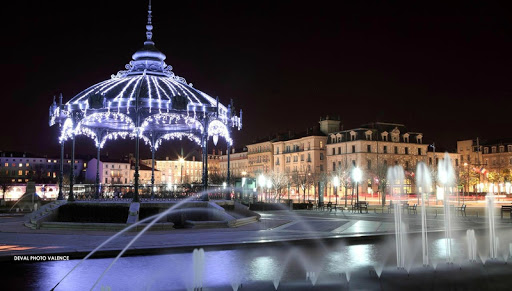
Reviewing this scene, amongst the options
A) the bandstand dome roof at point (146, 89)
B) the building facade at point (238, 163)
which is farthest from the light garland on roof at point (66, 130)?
the building facade at point (238, 163)

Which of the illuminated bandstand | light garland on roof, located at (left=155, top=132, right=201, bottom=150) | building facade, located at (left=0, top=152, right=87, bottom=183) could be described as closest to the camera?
the illuminated bandstand

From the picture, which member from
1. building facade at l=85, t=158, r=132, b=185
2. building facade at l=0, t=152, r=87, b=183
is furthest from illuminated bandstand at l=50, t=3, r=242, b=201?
building facade at l=0, t=152, r=87, b=183

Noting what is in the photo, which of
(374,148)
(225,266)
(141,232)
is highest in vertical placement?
(374,148)

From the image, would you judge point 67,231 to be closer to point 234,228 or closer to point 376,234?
point 234,228

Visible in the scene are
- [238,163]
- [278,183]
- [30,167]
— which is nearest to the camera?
[278,183]

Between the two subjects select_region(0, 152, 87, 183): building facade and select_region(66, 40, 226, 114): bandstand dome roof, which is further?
select_region(0, 152, 87, 183): building facade

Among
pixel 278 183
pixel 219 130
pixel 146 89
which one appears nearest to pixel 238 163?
pixel 278 183

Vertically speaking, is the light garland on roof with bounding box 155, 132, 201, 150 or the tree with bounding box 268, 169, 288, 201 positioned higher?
the light garland on roof with bounding box 155, 132, 201, 150

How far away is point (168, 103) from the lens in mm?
26812

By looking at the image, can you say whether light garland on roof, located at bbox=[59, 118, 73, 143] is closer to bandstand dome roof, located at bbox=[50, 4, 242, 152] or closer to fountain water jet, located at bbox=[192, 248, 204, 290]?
bandstand dome roof, located at bbox=[50, 4, 242, 152]

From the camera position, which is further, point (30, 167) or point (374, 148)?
point (30, 167)

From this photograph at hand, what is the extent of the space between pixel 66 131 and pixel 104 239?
13.3 m

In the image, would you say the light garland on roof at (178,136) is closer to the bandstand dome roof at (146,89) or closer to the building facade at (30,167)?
the bandstand dome roof at (146,89)

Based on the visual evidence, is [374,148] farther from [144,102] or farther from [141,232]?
[141,232]
